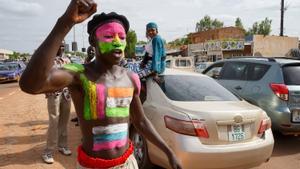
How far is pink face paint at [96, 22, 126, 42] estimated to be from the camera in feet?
7.98

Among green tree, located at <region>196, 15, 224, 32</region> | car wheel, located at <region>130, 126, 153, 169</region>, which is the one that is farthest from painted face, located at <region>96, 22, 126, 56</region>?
green tree, located at <region>196, 15, 224, 32</region>

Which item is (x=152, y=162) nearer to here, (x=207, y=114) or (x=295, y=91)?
(x=207, y=114)

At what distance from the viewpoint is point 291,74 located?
697 centimetres

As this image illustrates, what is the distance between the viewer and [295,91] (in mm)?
6719

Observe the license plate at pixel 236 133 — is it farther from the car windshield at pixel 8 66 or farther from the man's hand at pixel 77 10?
the car windshield at pixel 8 66

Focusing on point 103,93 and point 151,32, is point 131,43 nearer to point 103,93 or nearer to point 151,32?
point 151,32

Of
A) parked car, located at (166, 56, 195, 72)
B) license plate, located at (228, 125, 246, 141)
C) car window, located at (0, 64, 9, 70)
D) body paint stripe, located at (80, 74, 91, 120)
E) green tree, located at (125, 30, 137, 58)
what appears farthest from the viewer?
green tree, located at (125, 30, 137, 58)

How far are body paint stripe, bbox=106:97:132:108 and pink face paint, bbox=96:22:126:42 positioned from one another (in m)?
0.38

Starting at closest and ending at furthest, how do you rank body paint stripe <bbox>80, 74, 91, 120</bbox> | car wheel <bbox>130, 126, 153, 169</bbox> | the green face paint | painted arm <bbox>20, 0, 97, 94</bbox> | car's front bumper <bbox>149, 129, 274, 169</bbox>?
painted arm <bbox>20, 0, 97, 94</bbox> → body paint stripe <bbox>80, 74, 91, 120</bbox> → the green face paint → car's front bumper <bbox>149, 129, 274, 169</bbox> → car wheel <bbox>130, 126, 153, 169</bbox>

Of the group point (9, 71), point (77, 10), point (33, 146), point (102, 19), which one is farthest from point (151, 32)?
point (9, 71)

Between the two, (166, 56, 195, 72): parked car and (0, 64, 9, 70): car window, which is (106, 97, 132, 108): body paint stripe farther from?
(0, 64, 9, 70): car window

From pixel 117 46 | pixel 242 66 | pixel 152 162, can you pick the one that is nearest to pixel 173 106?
pixel 152 162

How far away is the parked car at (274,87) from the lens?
668cm

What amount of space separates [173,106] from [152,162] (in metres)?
0.80
